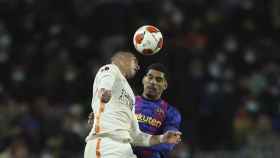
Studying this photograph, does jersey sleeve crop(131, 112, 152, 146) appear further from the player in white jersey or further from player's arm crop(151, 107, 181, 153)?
player's arm crop(151, 107, 181, 153)

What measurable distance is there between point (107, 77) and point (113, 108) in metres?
0.40

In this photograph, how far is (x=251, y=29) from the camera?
19625 millimetres

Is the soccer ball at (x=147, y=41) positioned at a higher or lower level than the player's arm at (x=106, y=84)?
higher

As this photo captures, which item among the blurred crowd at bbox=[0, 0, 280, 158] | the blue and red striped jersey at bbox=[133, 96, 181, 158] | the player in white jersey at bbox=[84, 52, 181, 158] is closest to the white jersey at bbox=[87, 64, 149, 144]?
the player in white jersey at bbox=[84, 52, 181, 158]

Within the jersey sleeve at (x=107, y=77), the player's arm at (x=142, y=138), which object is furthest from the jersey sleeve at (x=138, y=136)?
the jersey sleeve at (x=107, y=77)

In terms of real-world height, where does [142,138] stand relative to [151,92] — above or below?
below

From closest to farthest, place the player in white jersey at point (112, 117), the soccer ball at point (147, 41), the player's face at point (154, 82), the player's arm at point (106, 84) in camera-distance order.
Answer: the player's arm at point (106, 84)
the player in white jersey at point (112, 117)
the soccer ball at point (147, 41)
the player's face at point (154, 82)

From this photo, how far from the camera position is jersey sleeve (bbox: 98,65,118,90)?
8.70 meters

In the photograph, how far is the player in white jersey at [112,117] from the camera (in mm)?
8836

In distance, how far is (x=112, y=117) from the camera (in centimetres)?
891

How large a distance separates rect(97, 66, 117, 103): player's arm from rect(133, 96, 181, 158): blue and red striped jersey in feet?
4.80

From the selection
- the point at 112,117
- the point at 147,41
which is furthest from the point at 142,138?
the point at 147,41

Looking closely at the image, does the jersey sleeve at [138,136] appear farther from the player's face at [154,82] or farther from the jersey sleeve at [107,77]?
the player's face at [154,82]

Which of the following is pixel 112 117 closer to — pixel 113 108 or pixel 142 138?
pixel 113 108
